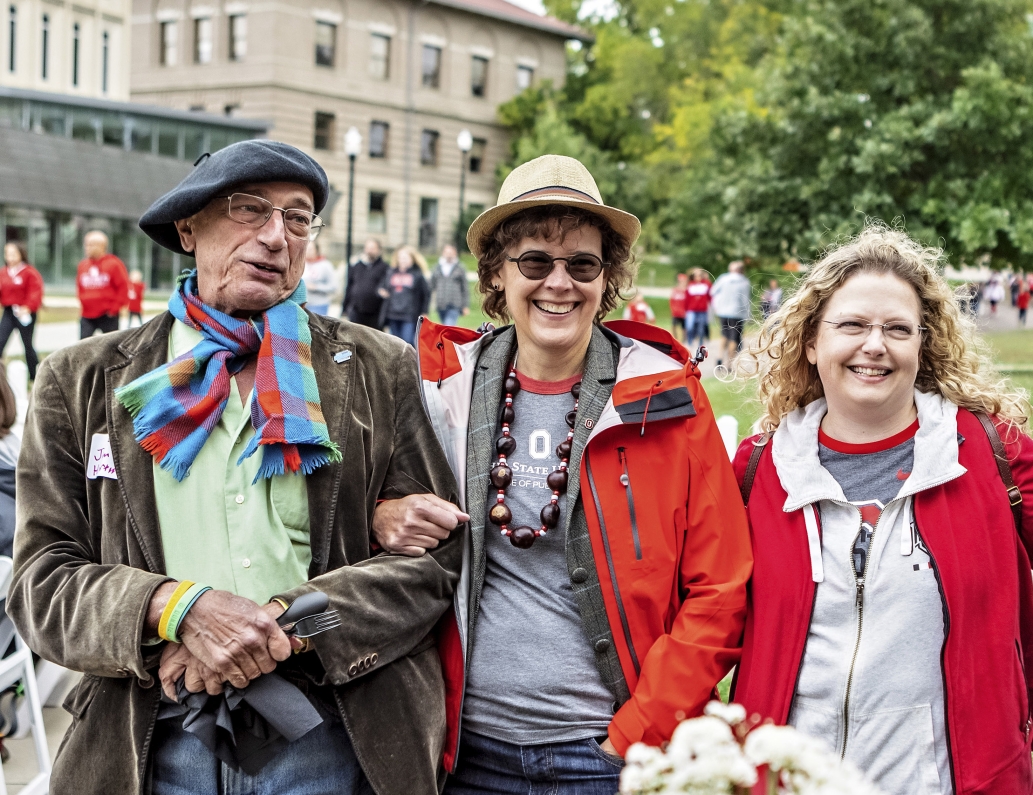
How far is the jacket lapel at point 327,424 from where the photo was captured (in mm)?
2449

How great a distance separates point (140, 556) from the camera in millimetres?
2365

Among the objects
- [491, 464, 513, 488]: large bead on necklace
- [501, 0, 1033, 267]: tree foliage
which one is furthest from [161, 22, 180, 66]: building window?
[491, 464, 513, 488]: large bead on necklace

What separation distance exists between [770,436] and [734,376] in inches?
14.3

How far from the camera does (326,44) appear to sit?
46812 millimetres

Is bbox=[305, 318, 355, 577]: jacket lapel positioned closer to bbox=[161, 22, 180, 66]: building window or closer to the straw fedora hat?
the straw fedora hat

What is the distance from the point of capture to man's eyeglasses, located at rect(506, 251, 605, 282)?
8.88 feet

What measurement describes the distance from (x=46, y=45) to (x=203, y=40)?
24.3ft

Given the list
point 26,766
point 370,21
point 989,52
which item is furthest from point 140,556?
A: point 370,21

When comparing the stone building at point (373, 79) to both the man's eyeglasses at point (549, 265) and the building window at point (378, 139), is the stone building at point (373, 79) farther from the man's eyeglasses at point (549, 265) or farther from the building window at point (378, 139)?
the man's eyeglasses at point (549, 265)

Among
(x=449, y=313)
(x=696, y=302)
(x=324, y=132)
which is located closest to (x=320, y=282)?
(x=449, y=313)

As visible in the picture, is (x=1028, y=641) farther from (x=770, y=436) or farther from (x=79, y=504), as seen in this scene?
(x=79, y=504)

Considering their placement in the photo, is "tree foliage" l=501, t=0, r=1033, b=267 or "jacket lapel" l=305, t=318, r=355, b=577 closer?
"jacket lapel" l=305, t=318, r=355, b=577

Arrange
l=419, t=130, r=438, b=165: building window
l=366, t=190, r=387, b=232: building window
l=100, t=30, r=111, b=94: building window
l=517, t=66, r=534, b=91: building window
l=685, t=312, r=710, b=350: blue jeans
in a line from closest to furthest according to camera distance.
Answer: l=685, t=312, r=710, b=350: blue jeans → l=100, t=30, r=111, b=94: building window → l=366, t=190, r=387, b=232: building window → l=419, t=130, r=438, b=165: building window → l=517, t=66, r=534, b=91: building window

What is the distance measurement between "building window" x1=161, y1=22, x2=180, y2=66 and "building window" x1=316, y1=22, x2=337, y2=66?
6.53 m
